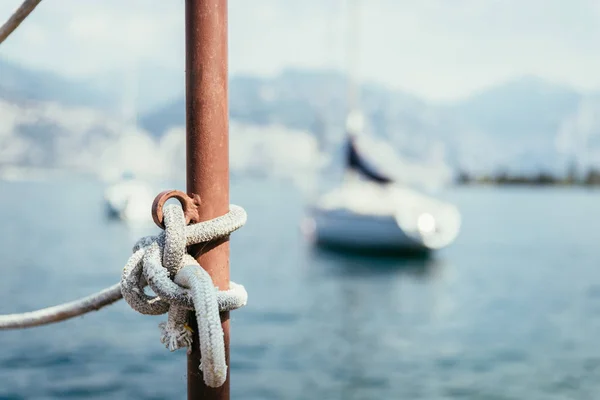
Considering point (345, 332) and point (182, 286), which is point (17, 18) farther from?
point (345, 332)

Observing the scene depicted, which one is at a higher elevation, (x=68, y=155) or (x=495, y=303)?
(x=68, y=155)

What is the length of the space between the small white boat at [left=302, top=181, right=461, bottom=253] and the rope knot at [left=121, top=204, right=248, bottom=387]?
23.0 m

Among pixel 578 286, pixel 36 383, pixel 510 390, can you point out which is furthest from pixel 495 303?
pixel 36 383

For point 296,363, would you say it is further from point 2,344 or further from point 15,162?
point 15,162

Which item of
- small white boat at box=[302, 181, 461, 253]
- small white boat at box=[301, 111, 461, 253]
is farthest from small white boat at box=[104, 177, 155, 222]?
small white boat at box=[302, 181, 461, 253]

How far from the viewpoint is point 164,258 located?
1.44 meters

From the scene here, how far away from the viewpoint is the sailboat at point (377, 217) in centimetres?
2458

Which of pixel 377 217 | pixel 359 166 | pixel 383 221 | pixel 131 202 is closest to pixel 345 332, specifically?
pixel 383 221

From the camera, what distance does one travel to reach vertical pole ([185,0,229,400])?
1.43 m

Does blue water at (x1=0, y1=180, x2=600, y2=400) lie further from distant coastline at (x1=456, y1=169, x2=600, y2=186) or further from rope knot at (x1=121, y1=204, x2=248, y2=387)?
distant coastline at (x1=456, y1=169, x2=600, y2=186)

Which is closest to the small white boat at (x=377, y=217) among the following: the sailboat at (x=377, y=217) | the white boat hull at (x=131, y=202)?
the sailboat at (x=377, y=217)

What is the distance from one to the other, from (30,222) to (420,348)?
45910mm

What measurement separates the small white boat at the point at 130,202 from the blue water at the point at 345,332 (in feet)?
36.7

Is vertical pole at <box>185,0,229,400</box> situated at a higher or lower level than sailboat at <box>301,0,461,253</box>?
lower
